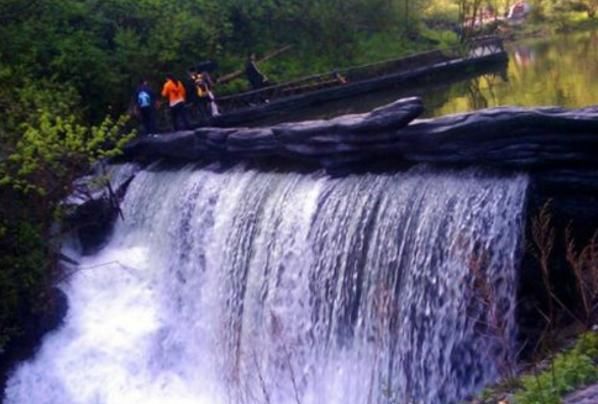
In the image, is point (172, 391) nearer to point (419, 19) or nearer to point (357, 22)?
point (357, 22)

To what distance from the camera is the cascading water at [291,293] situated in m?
7.91

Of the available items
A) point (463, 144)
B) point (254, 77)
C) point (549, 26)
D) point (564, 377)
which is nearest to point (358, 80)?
point (254, 77)

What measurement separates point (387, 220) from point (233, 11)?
1719 centimetres

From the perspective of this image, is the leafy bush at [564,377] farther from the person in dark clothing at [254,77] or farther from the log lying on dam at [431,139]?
the person in dark clothing at [254,77]

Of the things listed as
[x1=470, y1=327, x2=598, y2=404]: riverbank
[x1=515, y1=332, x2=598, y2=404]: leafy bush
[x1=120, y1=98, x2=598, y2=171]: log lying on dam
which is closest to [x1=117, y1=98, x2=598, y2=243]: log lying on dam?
[x1=120, y1=98, x2=598, y2=171]: log lying on dam

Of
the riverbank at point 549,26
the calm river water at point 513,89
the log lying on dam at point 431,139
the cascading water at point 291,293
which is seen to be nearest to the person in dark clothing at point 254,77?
the calm river water at point 513,89

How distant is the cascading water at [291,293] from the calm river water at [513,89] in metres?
7.23

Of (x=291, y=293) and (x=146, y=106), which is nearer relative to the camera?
(x=291, y=293)

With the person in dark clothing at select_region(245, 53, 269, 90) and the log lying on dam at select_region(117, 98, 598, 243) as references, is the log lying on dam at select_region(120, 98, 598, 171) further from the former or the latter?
the person in dark clothing at select_region(245, 53, 269, 90)

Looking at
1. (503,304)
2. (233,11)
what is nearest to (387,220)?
(503,304)

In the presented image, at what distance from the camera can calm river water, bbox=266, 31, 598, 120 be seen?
18.0 m

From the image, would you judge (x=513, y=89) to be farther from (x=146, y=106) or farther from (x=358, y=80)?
(x=146, y=106)

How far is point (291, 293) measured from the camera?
1030 centimetres

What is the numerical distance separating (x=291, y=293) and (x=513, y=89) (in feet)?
40.6
